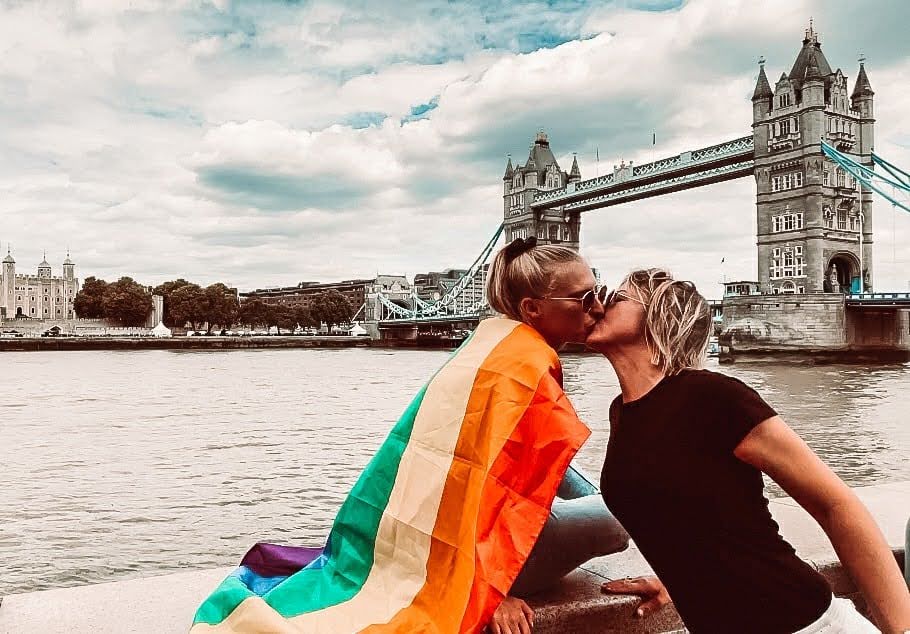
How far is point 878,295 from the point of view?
2941cm

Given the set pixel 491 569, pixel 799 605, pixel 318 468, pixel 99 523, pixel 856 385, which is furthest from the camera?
pixel 856 385

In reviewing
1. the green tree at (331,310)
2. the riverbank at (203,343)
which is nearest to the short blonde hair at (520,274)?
the riverbank at (203,343)

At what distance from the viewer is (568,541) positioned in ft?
5.88

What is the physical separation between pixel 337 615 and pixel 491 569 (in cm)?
30

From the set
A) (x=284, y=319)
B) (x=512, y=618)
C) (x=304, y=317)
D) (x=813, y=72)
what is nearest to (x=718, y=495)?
(x=512, y=618)

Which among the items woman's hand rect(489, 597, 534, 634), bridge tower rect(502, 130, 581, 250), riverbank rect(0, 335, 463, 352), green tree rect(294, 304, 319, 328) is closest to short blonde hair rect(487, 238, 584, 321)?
woman's hand rect(489, 597, 534, 634)

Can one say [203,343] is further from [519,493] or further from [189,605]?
[519,493]

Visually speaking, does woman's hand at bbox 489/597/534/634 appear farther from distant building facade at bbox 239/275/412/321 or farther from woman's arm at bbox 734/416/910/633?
distant building facade at bbox 239/275/412/321

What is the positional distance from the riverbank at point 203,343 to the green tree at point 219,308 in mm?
6432

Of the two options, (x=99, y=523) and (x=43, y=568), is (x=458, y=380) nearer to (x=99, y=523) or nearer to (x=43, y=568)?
(x=43, y=568)

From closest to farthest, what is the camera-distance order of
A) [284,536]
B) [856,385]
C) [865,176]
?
[284,536]
[856,385]
[865,176]

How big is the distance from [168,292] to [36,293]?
24.6 meters

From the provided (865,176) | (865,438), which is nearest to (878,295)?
(865,176)

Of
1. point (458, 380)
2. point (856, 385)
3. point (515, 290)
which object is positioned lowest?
point (856, 385)
